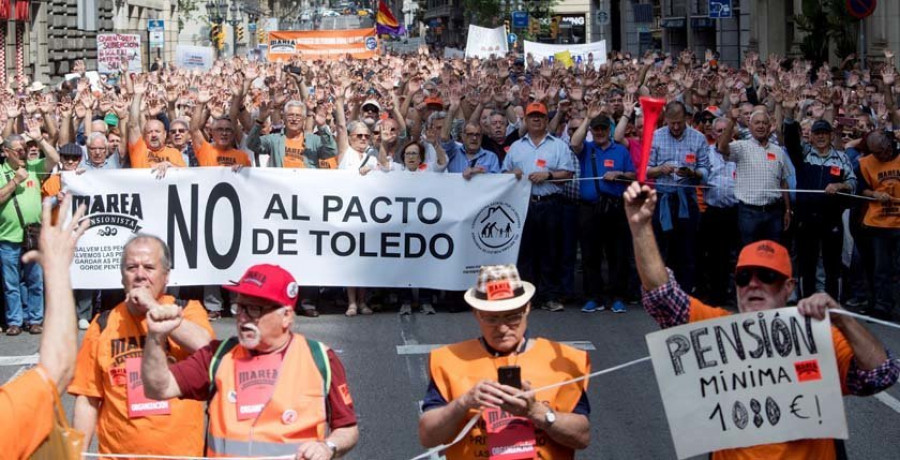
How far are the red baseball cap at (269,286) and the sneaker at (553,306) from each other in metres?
8.81

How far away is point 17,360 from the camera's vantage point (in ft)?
40.8

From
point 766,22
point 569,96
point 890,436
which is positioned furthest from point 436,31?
point 890,436

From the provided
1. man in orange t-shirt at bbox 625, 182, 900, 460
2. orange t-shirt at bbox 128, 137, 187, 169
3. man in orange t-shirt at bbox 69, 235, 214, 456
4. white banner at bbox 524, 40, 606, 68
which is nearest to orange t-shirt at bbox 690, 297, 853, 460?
man in orange t-shirt at bbox 625, 182, 900, 460

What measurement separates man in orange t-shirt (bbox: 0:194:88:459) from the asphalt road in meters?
4.93

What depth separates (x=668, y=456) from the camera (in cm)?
918

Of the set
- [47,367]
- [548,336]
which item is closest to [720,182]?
[548,336]

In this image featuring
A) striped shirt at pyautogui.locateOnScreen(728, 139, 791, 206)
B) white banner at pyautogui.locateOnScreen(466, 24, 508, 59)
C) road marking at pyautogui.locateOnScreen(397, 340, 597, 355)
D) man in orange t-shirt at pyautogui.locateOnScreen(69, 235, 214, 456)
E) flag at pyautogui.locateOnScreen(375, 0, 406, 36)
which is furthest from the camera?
flag at pyautogui.locateOnScreen(375, 0, 406, 36)

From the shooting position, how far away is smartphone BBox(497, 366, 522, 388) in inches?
212

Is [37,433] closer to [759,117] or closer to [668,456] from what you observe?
[668,456]

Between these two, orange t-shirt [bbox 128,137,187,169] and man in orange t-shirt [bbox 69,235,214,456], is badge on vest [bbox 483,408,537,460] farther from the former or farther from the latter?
orange t-shirt [bbox 128,137,187,169]

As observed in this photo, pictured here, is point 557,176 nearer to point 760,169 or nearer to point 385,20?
point 760,169

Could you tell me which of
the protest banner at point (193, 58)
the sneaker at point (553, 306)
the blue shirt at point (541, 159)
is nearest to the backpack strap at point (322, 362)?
the blue shirt at point (541, 159)

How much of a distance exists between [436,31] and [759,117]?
106918mm

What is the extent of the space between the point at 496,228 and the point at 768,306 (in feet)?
27.5
